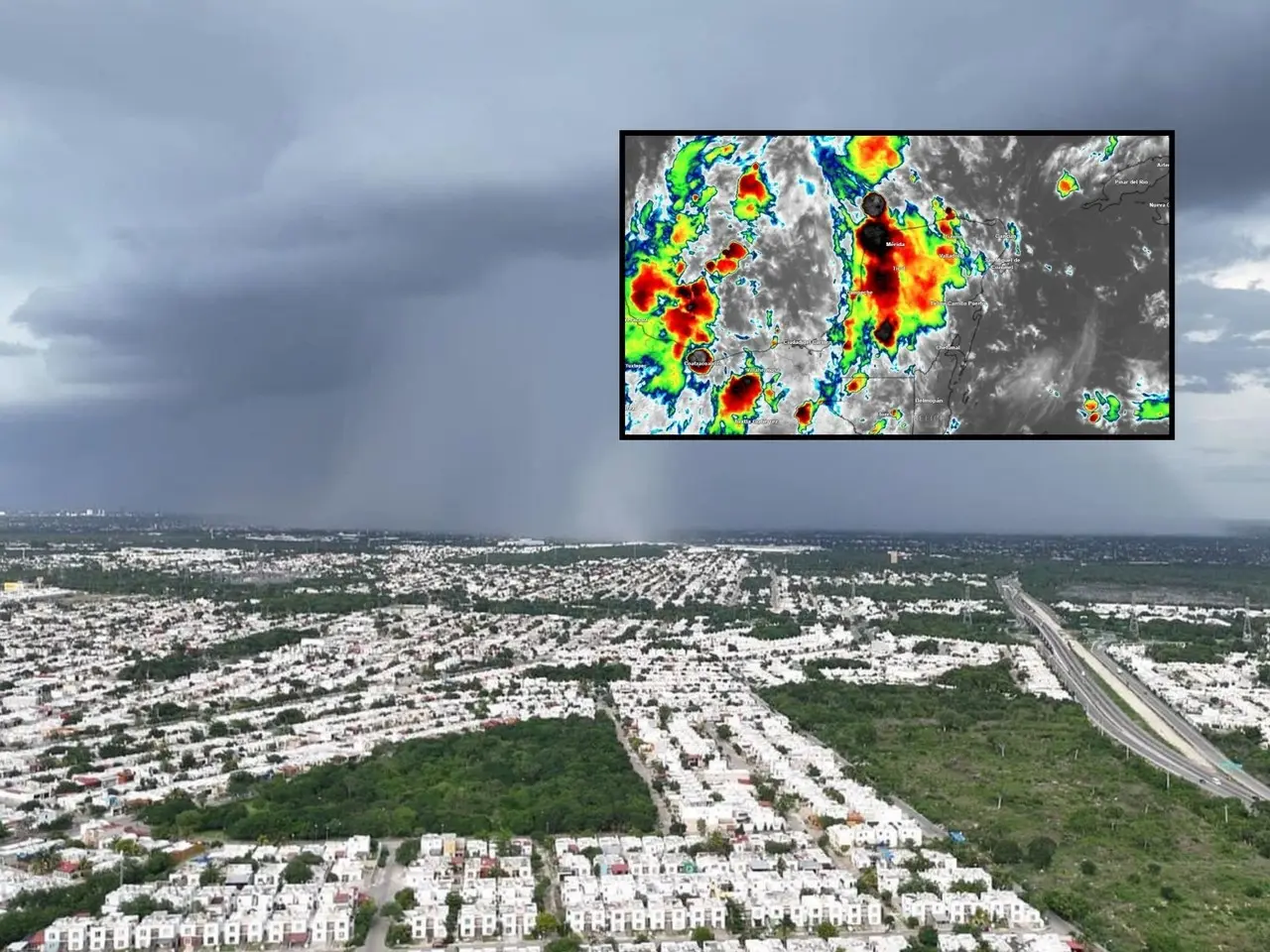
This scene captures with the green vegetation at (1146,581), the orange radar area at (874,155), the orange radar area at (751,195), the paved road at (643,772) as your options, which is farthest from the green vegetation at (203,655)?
the green vegetation at (1146,581)

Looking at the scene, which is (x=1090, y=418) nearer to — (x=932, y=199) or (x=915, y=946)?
(x=932, y=199)

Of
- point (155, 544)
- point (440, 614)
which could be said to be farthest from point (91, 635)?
point (155, 544)

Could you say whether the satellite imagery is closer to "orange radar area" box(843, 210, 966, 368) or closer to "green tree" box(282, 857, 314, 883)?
"orange radar area" box(843, 210, 966, 368)

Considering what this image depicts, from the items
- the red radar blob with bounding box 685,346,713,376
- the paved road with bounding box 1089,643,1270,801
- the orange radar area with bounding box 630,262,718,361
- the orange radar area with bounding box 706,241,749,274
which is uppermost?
the orange radar area with bounding box 706,241,749,274

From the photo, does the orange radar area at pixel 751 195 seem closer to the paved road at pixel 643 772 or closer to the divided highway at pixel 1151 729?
the paved road at pixel 643 772

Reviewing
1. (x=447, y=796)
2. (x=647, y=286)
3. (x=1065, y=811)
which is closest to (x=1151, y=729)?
(x=1065, y=811)

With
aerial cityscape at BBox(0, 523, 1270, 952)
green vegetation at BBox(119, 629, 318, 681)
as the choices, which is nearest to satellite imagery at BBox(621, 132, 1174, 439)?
aerial cityscape at BBox(0, 523, 1270, 952)
